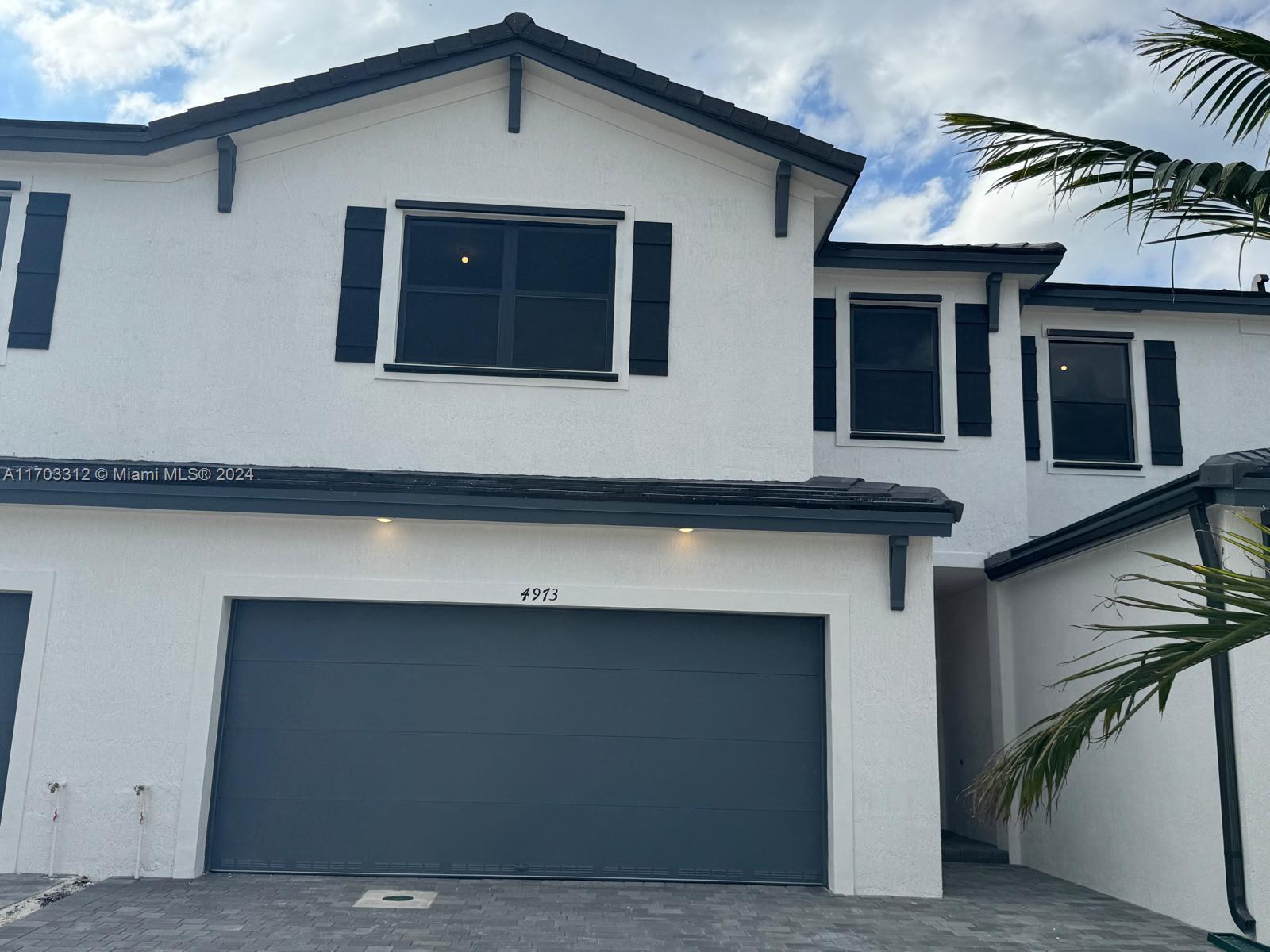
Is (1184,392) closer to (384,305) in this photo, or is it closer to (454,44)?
(454,44)

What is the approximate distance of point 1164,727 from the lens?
8.48 m

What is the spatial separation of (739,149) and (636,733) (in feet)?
18.3

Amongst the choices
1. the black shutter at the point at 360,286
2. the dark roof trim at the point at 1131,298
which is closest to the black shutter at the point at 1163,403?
the dark roof trim at the point at 1131,298

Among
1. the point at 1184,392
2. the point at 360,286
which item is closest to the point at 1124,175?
the point at 360,286

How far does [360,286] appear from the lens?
32.7ft

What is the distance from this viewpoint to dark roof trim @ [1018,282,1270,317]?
1250 centimetres

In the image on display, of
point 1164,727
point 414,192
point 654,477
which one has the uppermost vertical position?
point 414,192

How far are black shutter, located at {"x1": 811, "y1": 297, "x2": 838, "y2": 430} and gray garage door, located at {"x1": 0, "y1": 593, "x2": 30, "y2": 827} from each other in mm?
7916

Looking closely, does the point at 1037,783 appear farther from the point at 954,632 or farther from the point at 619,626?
the point at 954,632

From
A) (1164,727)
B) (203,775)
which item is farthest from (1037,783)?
(203,775)

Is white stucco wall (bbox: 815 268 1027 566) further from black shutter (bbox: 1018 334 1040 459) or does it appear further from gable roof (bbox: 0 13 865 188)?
gable roof (bbox: 0 13 865 188)

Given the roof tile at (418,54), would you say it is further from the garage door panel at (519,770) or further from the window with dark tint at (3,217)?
the garage door panel at (519,770)

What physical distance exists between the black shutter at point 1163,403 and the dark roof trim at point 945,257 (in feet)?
6.30

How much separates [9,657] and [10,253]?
12.7 ft
